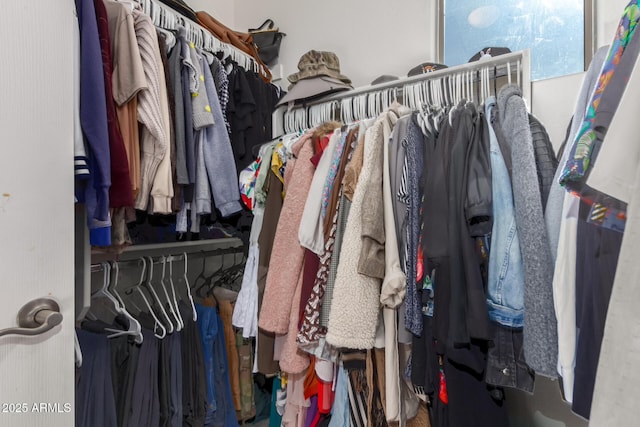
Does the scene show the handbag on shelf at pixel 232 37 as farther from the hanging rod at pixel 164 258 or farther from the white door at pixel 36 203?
the white door at pixel 36 203

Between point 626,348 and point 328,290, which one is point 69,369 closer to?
point 328,290

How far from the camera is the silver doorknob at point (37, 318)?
21.3 inches

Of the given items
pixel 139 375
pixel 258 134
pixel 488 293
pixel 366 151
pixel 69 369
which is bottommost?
pixel 139 375

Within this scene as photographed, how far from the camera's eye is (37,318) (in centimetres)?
57

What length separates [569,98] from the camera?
1.11m

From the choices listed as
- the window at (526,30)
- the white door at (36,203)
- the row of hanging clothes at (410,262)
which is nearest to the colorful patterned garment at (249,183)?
the row of hanging clothes at (410,262)

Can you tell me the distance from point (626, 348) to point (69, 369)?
0.82m

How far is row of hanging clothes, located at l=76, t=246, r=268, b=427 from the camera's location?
40.3 inches

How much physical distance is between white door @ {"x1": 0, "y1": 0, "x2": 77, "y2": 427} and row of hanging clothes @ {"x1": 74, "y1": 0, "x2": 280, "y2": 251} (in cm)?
16

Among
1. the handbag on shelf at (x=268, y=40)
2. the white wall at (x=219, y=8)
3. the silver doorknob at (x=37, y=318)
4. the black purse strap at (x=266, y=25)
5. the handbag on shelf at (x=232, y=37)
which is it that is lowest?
Answer: the silver doorknob at (x=37, y=318)

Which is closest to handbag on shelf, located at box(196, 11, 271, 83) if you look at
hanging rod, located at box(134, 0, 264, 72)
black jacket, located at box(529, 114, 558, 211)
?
hanging rod, located at box(134, 0, 264, 72)

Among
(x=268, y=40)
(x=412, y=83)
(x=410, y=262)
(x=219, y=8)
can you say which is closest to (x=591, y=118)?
(x=410, y=262)

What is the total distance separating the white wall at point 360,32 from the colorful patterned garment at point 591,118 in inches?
45.7

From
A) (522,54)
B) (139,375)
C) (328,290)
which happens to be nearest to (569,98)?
(522,54)
